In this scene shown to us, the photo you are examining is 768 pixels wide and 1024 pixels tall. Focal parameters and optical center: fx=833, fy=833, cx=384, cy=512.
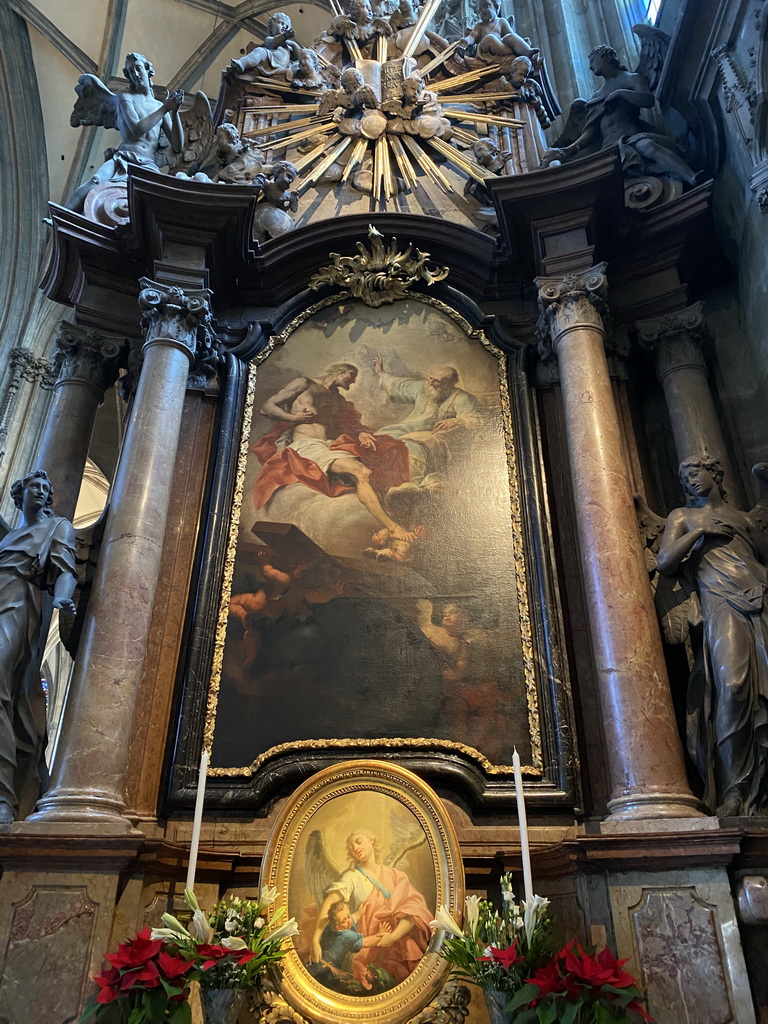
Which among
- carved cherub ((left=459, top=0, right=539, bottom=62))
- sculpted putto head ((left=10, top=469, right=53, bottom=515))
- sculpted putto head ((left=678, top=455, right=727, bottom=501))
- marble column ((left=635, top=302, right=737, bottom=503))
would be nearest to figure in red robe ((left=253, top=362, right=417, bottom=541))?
sculpted putto head ((left=10, top=469, right=53, bottom=515))

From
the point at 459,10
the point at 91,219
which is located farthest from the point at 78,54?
the point at 91,219

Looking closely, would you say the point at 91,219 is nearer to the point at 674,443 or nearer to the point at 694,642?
the point at 674,443

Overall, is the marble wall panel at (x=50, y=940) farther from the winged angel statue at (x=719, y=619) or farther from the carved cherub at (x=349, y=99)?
the carved cherub at (x=349, y=99)

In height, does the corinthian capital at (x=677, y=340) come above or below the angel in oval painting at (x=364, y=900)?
above

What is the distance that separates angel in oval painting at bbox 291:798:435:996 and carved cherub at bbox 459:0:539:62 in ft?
22.6

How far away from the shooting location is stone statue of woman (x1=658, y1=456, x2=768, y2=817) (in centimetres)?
432

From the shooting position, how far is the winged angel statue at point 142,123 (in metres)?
7.27

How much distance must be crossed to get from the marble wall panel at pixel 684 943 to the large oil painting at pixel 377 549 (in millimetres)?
1047

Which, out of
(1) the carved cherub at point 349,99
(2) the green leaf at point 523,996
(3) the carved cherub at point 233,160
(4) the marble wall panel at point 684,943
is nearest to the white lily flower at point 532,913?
(2) the green leaf at point 523,996

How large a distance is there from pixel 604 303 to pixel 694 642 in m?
2.49

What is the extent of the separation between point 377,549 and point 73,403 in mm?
2756

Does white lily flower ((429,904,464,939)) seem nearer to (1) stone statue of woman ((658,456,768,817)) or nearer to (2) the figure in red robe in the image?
(1) stone statue of woman ((658,456,768,817))

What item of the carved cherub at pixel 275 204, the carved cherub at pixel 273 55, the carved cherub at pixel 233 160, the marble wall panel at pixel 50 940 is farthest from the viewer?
the carved cherub at pixel 273 55

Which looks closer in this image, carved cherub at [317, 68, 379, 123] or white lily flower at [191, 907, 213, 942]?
white lily flower at [191, 907, 213, 942]
